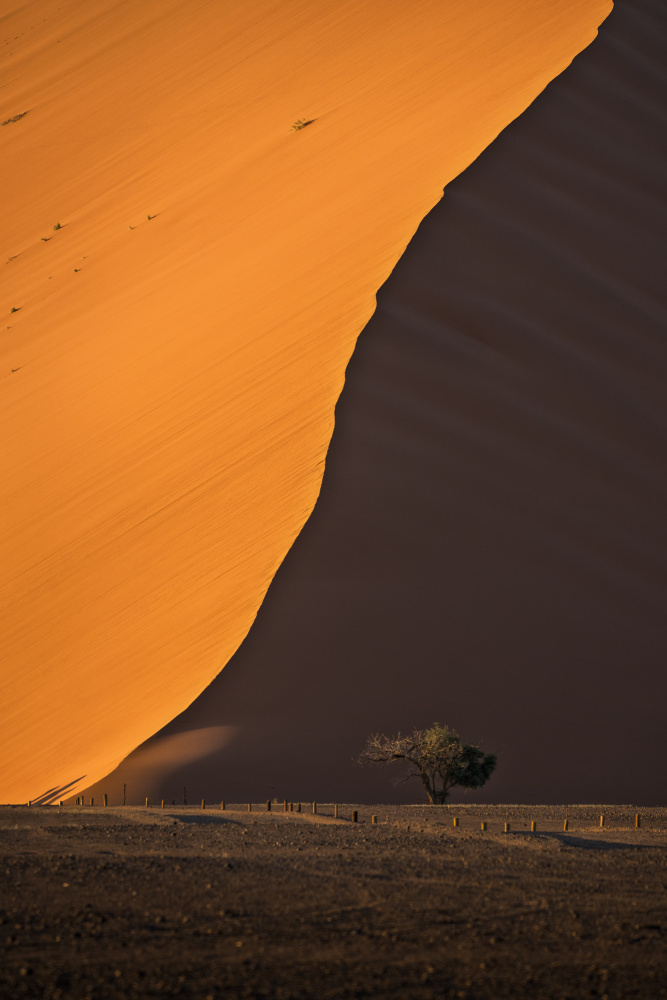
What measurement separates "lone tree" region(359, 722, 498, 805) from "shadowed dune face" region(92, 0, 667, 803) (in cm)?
21

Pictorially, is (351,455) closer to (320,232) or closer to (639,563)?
(639,563)

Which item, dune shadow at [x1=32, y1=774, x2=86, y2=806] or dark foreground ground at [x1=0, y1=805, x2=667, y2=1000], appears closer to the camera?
dark foreground ground at [x1=0, y1=805, x2=667, y2=1000]

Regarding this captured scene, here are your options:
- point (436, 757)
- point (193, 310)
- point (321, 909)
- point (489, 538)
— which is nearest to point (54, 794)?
point (436, 757)

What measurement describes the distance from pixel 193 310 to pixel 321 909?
1320 cm

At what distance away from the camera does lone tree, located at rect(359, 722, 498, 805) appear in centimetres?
1180

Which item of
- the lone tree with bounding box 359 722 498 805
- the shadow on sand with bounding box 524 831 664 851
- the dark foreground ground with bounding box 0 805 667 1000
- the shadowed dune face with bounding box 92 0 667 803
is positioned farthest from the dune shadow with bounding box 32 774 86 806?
the shadow on sand with bounding box 524 831 664 851

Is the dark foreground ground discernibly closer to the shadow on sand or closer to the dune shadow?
the shadow on sand

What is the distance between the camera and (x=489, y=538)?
1379 centimetres

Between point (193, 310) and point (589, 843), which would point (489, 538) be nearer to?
point (589, 843)

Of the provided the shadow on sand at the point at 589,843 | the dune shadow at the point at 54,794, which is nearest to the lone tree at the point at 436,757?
the shadow on sand at the point at 589,843

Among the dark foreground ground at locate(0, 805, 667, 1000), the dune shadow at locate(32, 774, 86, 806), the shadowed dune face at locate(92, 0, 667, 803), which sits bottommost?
the dark foreground ground at locate(0, 805, 667, 1000)

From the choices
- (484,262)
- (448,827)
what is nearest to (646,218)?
(484,262)

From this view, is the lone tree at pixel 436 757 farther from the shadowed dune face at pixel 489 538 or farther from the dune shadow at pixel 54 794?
the dune shadow at pixel 54 794

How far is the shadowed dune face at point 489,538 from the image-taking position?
39.9 feet
